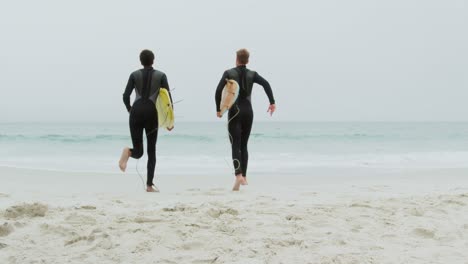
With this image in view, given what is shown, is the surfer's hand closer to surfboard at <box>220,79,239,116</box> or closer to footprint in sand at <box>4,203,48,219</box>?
surfboard at <box>220,79,239,116</box>

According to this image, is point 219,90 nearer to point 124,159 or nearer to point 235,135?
point 235,135

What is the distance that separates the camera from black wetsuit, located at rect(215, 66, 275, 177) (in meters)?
6.32

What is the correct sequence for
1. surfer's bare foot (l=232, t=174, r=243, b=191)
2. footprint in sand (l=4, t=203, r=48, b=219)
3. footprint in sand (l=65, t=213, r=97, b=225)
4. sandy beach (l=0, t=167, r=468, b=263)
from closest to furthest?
sandy beach (l=0, t=167, r=468, b=263) → footprint in sand (l=65, t=213, r=97, b=225) → footprint in sand (l=4, t=203, r=48, b=219) → surfer's bare foot (l=232, t=174, r=243, b=191)

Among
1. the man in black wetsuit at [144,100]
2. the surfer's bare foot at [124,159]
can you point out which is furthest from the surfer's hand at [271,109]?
the surfer's bare foot at [124,159]

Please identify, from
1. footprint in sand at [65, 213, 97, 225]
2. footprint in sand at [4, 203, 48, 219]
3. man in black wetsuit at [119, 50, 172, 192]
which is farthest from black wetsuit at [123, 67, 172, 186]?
footprint in sand at [65, 213, 97, 225]

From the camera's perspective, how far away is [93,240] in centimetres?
339

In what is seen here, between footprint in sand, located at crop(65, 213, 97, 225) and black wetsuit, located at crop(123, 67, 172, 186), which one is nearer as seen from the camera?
footprint in sand, located at crop(65, 213, 97, 225)

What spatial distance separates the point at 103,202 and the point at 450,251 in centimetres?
331

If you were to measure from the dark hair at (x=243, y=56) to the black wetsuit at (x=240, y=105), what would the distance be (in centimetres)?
9

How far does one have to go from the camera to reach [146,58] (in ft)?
19.9

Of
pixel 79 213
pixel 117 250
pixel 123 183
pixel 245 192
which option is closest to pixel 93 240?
pixel 117 250

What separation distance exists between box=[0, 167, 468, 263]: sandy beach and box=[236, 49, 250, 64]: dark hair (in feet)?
5.55

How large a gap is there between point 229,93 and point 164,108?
852mm

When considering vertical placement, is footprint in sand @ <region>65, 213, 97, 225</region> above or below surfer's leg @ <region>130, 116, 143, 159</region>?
below
